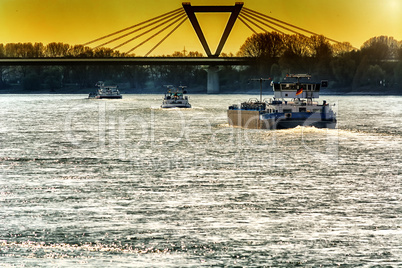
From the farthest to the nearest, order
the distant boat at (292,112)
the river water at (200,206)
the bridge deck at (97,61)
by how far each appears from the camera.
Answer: the bridge deck at (97,61) → the distant boat at (292,112) → the river water at (200,206)

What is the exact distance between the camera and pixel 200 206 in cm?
2734

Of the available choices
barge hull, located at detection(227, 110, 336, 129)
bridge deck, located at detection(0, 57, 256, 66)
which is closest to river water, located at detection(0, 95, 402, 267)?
barge hull, located at detection(227, 110, 336, 129)

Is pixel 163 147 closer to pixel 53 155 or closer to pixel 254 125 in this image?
pixel 53 155

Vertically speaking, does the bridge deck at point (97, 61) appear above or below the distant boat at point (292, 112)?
above

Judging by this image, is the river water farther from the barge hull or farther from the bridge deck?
the bridge deck

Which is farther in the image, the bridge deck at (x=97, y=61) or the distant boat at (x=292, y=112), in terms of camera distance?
the bridge deck at (x=97, y=61)

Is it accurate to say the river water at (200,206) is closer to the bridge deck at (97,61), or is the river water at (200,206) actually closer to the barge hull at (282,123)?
the barge hull at (282,123)

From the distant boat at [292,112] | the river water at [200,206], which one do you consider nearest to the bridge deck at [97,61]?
the distant boat at [292,112]

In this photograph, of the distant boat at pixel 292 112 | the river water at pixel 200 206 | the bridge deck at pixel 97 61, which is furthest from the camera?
the bridge deck at pixel 97 61

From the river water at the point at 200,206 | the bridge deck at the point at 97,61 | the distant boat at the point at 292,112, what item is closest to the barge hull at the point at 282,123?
the distant boat at the point at 292,112

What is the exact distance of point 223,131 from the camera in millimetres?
71062

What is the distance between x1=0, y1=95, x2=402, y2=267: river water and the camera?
67.6ft

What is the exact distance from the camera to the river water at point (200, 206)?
2059cm

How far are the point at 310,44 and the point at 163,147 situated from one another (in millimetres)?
145985
